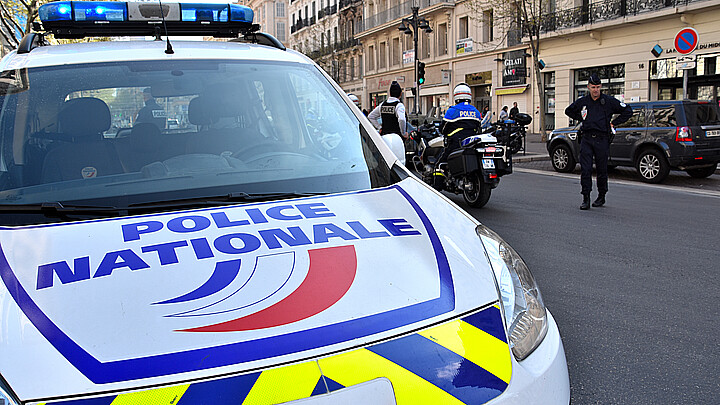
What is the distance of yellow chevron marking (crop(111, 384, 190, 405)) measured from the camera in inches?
49.0

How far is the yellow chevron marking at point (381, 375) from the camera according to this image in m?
1.37

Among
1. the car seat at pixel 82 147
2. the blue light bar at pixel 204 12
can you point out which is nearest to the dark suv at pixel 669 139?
the blue light bar at pixel 204 12

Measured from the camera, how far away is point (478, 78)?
36625 millimetres

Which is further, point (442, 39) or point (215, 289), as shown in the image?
point (442, 39)

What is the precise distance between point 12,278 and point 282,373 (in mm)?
780

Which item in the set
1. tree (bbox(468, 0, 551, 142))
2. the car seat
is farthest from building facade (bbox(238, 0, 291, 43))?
the car seat

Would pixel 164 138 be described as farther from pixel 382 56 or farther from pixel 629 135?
pixel 382 56

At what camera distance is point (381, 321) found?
150 cm

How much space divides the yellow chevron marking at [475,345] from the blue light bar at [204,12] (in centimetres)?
285

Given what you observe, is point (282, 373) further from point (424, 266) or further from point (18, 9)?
point (18, 9)

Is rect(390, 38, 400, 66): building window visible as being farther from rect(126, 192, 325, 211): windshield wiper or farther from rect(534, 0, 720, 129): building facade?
rect(126, 192, 325, 211): windshield wiper

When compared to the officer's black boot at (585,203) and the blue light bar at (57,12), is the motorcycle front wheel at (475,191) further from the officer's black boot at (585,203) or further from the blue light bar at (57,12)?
the blue light bar at (57,12)

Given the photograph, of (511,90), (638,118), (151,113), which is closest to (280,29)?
(511,90)

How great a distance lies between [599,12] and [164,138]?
28289 mm
